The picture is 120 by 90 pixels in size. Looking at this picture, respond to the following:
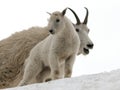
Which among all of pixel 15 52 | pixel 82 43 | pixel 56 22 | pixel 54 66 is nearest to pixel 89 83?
pixel 54 66

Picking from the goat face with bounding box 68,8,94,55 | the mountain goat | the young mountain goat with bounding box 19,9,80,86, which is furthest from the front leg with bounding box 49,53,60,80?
the goat face with bounding box 68,8,94,55

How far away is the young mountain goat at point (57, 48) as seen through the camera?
1134 cm

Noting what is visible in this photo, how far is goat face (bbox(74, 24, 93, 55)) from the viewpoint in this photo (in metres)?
12.6

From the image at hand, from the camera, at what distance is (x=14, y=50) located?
1588 cm

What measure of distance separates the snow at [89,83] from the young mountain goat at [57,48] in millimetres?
2729

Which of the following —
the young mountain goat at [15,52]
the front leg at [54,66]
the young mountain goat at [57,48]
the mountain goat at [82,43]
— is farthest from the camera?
the young mountain goat at [15,52]

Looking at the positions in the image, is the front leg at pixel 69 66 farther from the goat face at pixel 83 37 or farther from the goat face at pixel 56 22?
the goat face at pixel 83 37

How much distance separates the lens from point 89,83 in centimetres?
809

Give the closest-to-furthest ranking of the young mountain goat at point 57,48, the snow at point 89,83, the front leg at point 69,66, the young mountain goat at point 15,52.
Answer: the snow at point 89,83 → the young mountain goat at point 57,48 → the front leg at point 69,66 → the young mountain goat at point 15,52

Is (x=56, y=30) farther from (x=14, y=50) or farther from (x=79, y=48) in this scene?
(x=14, y=50)

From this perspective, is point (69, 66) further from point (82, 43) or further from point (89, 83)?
point (89, 83)

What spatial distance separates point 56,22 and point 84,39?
4.55 ft

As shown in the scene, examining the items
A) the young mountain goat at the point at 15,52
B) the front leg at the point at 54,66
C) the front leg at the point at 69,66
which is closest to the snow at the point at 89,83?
the front leg at the point at 54,66

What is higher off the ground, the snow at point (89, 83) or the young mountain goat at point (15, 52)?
the snow at point (89, 83)
